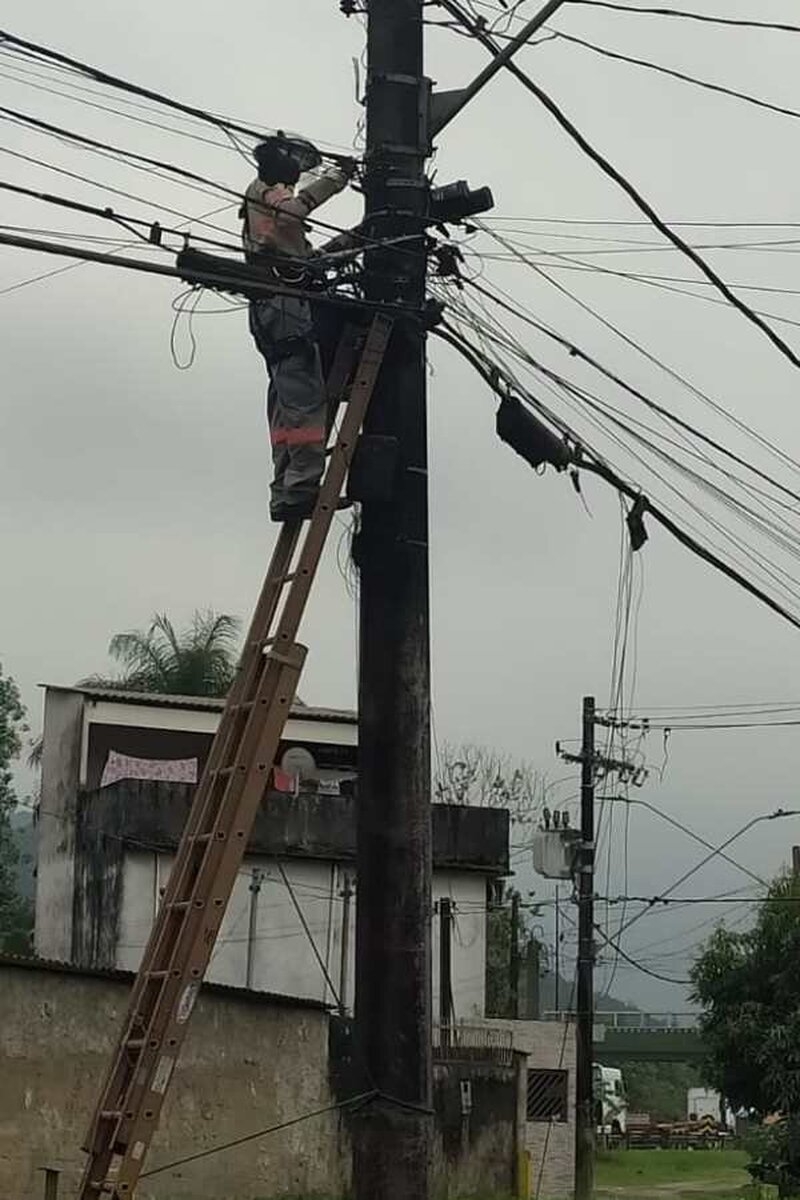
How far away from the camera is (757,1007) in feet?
101

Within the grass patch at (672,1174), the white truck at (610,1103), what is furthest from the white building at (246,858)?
the white truck at (610,1103)

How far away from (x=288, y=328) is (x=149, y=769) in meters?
26.9

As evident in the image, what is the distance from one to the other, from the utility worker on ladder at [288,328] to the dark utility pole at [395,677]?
248 mm

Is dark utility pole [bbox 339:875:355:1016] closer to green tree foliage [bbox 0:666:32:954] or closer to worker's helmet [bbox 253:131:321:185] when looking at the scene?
green tree foliage [bbox 0:666:32:954]

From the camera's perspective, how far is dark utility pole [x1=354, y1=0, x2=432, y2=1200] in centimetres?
834

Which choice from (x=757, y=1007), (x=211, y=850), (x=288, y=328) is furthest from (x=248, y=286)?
(x=757, y=1007)

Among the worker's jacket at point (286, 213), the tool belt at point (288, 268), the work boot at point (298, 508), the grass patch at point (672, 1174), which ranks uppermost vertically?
the worker's jacket at point (286, 213)

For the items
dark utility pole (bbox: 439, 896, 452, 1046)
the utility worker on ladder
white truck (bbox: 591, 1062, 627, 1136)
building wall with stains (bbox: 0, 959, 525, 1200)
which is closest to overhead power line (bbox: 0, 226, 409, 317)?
the utility worker on ladder

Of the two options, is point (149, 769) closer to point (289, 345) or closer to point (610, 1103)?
point (289, 345)

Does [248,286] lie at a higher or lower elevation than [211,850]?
higher

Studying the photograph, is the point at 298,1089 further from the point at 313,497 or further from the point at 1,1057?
the point at 313,497

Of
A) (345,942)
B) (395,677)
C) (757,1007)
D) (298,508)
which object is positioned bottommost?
(757,1007)

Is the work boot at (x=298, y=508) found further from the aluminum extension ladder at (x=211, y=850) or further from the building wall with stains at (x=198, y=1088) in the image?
the building wall with stains at (x=198, y=1088)

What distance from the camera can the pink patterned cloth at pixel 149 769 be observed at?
35312 millimetres
